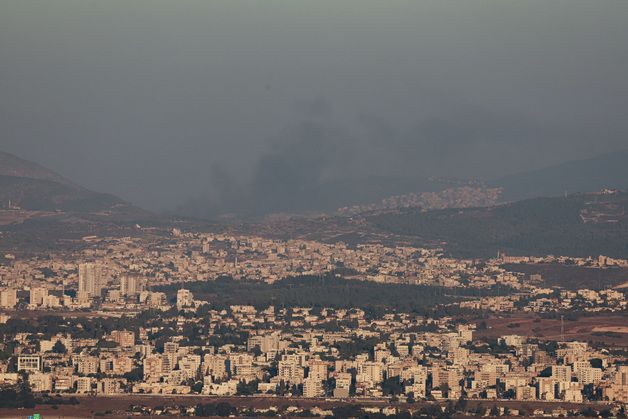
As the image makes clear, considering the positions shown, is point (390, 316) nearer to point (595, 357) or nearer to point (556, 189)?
point (595, 357)

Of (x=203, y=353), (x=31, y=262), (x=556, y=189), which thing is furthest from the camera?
(x=556, y=189)

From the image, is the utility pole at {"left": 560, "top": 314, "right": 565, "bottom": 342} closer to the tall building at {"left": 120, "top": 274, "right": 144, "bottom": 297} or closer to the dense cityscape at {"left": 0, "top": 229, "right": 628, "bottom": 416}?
the dense cityscape at {"left": 0, "top": 229, "right": 628, "bottom": 416}

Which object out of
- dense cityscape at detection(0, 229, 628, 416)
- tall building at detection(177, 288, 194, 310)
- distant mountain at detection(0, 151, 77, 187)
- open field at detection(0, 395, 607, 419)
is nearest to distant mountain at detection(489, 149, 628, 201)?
distant mountain at detection(0, 151, 77, 187)

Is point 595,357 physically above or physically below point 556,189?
below

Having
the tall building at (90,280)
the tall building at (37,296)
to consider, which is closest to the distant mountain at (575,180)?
the tall building at (90,280)

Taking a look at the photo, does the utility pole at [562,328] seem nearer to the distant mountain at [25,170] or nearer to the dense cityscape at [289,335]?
the dense cityscape at [289,335]

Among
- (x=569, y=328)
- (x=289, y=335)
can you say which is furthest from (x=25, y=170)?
(x=569, y=328)

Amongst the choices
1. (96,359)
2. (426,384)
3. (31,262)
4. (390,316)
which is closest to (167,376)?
(96,359)
